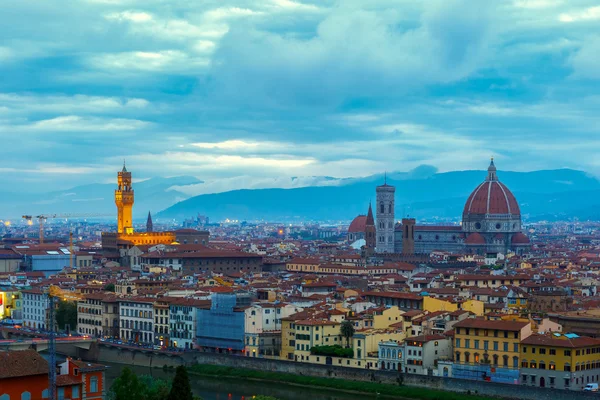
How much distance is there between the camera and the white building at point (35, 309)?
226 feet

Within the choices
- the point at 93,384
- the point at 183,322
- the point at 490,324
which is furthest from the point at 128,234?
the point at 93,384

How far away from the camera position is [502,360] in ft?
153

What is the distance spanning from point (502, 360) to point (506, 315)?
5.19 meters

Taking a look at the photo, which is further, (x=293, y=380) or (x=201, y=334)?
(x=201, y=334)

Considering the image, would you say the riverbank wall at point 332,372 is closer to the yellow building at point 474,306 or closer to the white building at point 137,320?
the white building at point 137,320

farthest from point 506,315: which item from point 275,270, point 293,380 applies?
point 275,270

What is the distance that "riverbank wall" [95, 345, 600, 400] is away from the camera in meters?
43.6

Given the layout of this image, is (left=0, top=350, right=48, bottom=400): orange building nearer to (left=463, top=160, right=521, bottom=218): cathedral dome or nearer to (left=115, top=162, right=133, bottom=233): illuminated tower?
(left=115, top=162, right=133, bottom=233): illuminated tower

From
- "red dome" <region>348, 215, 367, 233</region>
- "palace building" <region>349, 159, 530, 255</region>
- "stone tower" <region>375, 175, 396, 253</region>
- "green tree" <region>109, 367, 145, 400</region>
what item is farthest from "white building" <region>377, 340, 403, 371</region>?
"red dome" <region>348, 215, 367, 233</region>

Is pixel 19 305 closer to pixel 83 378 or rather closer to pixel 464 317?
pixel 464 317

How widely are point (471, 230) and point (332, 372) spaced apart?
88.5 meters

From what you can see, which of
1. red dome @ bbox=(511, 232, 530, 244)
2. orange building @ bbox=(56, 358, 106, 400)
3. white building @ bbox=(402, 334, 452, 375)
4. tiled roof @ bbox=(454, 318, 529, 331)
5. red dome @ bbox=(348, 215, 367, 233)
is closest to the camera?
orange building @ bbox=(56, 358, 106, 400)

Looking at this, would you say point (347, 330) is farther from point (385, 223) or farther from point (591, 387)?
point (385, 223)

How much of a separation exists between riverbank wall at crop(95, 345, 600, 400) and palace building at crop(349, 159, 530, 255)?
7510 cm
